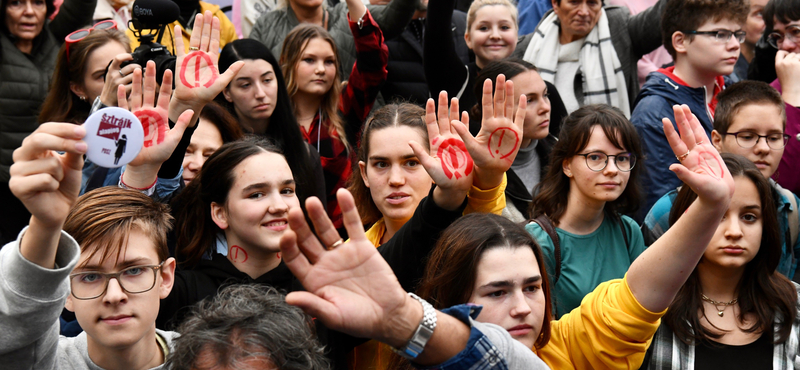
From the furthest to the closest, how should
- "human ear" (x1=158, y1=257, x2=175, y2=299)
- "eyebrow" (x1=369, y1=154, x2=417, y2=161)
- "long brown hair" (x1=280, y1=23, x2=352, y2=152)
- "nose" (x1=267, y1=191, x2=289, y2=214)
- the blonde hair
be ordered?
the blonde hair
"long brown hair" (x1=280, y1=23, x2=352, y2=152)
"eyebrow" (x1=369, y1=154, x2=417, y2=161)
"nose" (x1=267, y1=191, x2=289, y2=214)
"human ear" (x1=158, y1=257, x2=175, y2=299)

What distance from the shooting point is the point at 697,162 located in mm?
2316

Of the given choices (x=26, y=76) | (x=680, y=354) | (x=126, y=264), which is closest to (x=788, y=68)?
(x=680, y=354)

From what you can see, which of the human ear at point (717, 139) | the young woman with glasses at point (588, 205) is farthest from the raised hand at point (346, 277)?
the human ear at point (717, 139)

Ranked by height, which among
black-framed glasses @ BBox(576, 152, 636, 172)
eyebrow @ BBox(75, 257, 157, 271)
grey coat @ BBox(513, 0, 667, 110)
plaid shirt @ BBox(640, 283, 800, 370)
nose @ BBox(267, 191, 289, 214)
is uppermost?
grey coat @ BBox(513, 0, 667, 110)

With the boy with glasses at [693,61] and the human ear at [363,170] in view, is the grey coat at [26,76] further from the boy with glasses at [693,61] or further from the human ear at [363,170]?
the boy with glasses at [693,61]

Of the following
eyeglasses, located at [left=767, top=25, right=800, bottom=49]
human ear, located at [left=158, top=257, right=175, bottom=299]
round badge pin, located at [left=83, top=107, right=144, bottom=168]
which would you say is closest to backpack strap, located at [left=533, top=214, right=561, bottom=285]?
human ear, located at [left=158, top=257, right=175, bottom=299]

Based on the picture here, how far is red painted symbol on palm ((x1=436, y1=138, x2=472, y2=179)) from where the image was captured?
278 centimetres

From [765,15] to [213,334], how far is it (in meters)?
4.70

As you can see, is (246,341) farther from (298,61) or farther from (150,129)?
(298,61)

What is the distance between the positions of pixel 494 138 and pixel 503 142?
0.04m

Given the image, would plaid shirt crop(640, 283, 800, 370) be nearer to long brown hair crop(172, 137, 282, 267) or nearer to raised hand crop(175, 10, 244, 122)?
long brown hair crop(172, 137, 282, 267)

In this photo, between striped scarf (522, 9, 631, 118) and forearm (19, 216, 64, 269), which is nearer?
forearm (19, 216, 64, 269)

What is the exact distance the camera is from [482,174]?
9.37 feet

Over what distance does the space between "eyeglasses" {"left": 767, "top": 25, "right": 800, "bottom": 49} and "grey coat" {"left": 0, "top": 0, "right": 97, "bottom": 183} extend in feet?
14.2
